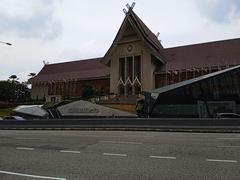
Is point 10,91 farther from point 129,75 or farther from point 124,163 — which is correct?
point 124,163

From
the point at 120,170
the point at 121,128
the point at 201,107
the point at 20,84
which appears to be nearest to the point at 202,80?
the point at 201,107

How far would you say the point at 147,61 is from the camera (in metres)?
58.1

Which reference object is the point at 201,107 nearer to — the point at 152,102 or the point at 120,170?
the point at 152,102

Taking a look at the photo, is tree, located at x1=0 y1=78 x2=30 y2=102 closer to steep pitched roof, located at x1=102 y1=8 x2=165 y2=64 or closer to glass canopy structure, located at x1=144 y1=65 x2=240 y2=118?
steep pitched roof, located at x1=102 y1=8 x2=165 y2=64

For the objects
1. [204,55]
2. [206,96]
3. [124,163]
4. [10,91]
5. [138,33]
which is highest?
[138,33]

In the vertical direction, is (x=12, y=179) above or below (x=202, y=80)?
below

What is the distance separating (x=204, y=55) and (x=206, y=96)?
2833 centimetres

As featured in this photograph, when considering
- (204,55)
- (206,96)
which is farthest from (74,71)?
(206,96)

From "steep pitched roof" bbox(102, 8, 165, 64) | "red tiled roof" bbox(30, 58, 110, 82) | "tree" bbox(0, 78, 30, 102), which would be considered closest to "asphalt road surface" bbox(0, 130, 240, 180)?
"steep pitched roof" bbox(102, 8, 165, 64)

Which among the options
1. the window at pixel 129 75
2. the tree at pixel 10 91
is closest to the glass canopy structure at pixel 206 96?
the window at pixel 129 75

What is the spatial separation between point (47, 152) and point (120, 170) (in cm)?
418

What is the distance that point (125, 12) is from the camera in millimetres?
58781

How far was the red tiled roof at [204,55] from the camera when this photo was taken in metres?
54.0

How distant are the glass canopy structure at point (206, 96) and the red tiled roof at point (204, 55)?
21.6m
